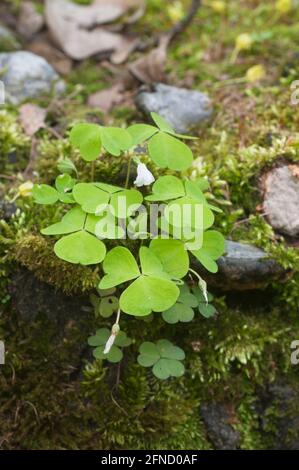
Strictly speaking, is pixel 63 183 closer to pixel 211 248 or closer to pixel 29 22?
pixel 211 248

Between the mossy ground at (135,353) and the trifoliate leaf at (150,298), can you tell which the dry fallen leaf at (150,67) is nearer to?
the mossy ground at (135,353)

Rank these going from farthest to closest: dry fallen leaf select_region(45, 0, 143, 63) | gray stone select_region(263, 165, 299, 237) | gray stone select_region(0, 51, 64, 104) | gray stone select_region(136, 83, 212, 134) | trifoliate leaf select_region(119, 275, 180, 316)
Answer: dry fallen leaf select_region(45, 0, 143, 63) < gray stone select_region(0, 51, 64, 104) < gray stone select_region(136, 83, 212, 134) < gray stone select_region(263, 165, 299, 237) < trifoliate leaf select_region(119, 275, 180, 316)

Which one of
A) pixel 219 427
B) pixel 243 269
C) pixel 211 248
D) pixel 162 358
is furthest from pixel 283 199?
pixel 219 427

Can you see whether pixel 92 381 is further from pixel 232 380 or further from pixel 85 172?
pixel 85 172

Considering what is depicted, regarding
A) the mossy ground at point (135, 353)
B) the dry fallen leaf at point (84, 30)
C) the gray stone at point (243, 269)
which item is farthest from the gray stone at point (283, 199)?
the dry fallen leaf at point (84, 30)

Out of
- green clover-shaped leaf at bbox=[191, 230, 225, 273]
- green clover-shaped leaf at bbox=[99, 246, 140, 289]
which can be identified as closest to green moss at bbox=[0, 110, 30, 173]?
green clover-shaped leaf at bbox=[99, 246, 140, 289]

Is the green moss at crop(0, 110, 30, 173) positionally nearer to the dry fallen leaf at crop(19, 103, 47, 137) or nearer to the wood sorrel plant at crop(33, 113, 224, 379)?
the dry fallen leaf at crop(19, 103, 47, 137)
